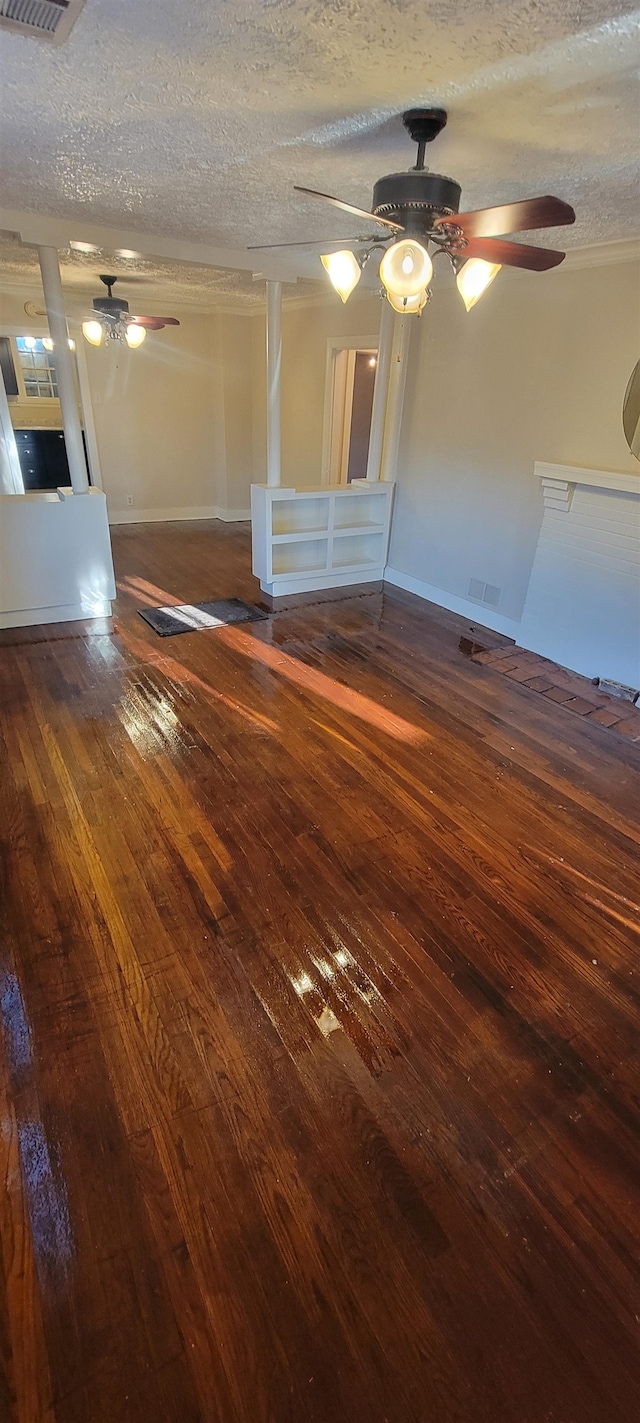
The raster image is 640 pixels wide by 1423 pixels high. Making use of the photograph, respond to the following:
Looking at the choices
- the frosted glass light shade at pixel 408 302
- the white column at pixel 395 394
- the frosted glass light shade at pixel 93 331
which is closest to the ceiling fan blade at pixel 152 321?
the frosted glass light shade at pixel 93 331

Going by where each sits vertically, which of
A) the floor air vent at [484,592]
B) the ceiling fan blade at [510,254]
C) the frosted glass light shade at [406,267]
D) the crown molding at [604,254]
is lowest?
the floor air vent at [484,592]

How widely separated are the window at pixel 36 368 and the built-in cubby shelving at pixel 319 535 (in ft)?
13.0

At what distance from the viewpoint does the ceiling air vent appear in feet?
4.67

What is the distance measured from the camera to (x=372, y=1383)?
3.75 feet

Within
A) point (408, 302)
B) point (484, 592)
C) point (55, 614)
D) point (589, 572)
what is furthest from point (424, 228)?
point (55, 614)

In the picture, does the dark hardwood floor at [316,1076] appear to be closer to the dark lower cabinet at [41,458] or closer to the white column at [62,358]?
the white column at [62,358]

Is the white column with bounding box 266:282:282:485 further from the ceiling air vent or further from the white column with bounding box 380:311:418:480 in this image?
the ceiling air vent

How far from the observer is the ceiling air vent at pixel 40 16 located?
56.0 inches

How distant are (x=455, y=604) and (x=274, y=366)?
2257 mm

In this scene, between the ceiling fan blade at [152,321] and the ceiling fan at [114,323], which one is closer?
the ceiling fan blade at [152,321]

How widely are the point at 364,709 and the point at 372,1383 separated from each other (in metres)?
2.71

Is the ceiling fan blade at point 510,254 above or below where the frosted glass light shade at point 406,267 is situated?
above

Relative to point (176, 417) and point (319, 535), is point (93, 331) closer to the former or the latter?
point (176, 417)

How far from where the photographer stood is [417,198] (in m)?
2.02
